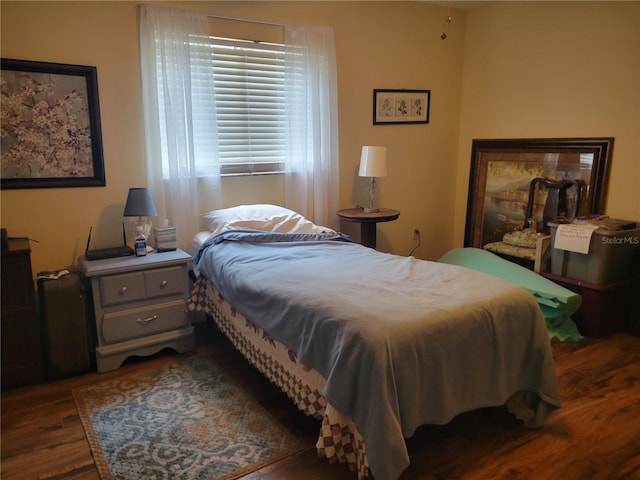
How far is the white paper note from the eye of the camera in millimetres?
3119

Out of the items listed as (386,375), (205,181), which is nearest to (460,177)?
(205,181)

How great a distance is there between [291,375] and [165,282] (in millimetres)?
1144

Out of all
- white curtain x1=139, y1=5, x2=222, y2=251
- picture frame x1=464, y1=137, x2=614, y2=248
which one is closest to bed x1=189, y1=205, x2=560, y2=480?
white curtain x1=139, y1=5, x2=222, y2=251

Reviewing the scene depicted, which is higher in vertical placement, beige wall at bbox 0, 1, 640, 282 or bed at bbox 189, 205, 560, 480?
beige wall at bbox 0, 1, 640, 282

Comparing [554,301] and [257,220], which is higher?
[257,220]

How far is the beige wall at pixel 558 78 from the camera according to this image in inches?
129

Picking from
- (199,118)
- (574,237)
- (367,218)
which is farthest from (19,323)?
(574,237)

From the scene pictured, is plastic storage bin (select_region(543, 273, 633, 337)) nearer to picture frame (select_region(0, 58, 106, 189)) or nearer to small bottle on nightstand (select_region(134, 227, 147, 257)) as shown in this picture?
small bottle on nightstand (select_region(134, 227, 147, 257))

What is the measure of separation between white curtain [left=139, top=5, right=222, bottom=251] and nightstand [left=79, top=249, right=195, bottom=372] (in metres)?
0.43

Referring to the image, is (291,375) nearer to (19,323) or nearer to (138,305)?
(138,305)

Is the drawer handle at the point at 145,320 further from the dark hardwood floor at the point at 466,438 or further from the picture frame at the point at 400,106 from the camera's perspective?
the picture frame at the point at 400,106

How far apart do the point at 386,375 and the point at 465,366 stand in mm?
441

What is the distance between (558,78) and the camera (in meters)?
3.70

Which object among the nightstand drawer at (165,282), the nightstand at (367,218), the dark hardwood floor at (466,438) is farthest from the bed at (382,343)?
the nightstand at (367,218)
